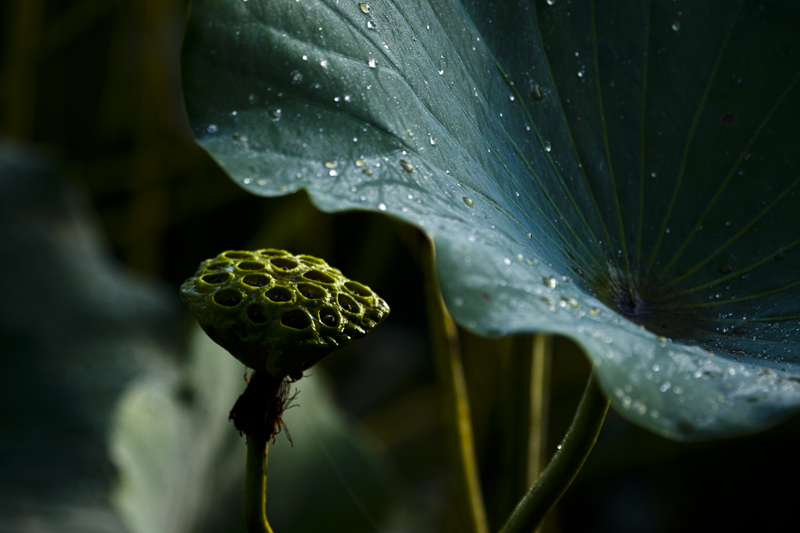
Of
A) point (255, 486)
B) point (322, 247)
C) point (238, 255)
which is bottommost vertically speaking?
point (322, 247)

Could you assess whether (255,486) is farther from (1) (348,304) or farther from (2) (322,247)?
(2) (322,247)

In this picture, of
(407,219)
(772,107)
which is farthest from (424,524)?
(407,219)

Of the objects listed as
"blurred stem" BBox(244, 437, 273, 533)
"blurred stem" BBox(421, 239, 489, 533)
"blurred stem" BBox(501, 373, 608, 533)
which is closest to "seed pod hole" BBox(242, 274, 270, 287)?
"blurred stem" BBox(244, 437, 273, 533)

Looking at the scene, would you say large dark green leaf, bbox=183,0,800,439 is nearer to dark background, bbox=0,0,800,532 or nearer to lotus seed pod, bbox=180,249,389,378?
lotus seed pod, bbox=180,249,389,378

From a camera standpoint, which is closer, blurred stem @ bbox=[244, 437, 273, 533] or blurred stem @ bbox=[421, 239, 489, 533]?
blurred stem @ bbox=[244, 437, 273, 533]

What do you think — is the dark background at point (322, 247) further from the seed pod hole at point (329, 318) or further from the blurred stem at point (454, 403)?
the seed pod hole at point (329, 318)

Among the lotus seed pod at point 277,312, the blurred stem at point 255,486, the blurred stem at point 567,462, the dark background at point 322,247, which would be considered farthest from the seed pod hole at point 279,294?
the dark background at point 322,247

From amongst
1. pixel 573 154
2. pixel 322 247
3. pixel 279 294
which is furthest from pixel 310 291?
pixel 322 247
